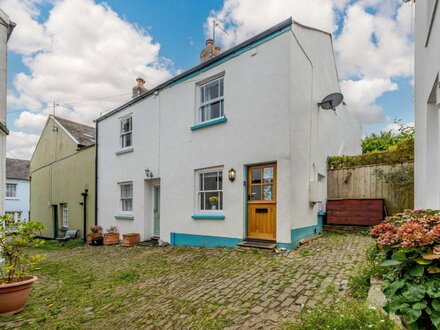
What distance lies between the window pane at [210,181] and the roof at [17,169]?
30009 mm

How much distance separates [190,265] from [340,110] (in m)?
9.71

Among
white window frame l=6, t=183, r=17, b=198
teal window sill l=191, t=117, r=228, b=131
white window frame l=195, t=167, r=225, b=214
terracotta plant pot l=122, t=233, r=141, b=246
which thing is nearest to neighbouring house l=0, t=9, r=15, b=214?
terracotta plant pot l=122, t=233, r=141, b=246

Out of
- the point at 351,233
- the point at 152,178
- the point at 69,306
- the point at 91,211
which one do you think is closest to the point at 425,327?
the point at 69,306

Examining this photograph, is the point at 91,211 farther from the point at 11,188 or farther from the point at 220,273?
the point at 11,188

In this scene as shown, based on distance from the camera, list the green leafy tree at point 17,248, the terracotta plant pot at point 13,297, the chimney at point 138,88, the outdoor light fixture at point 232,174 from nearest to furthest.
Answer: the terracotta plant pot at point 13,297 < the green leafy tree at point 17,248 < the outdoor light fixture at point 232,174 < the chimney at point 138,88

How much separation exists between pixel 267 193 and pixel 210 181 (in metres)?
2.17

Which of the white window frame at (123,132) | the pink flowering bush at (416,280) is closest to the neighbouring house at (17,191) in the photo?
the white window frame at (123,132)

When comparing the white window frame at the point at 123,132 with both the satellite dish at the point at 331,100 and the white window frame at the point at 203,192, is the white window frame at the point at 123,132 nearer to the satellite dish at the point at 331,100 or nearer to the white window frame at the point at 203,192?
the white window frame at the point at 203,192

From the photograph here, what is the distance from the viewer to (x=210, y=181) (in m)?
9.10

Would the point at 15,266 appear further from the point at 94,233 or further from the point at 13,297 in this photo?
the point at 94,233

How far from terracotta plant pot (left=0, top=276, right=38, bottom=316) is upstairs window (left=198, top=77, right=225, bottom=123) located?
6.62 meters

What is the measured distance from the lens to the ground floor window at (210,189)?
28.8 feet

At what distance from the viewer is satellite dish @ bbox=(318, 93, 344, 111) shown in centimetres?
912

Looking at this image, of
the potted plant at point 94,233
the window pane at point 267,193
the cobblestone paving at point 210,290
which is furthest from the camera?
the potted plant at point 94,233
